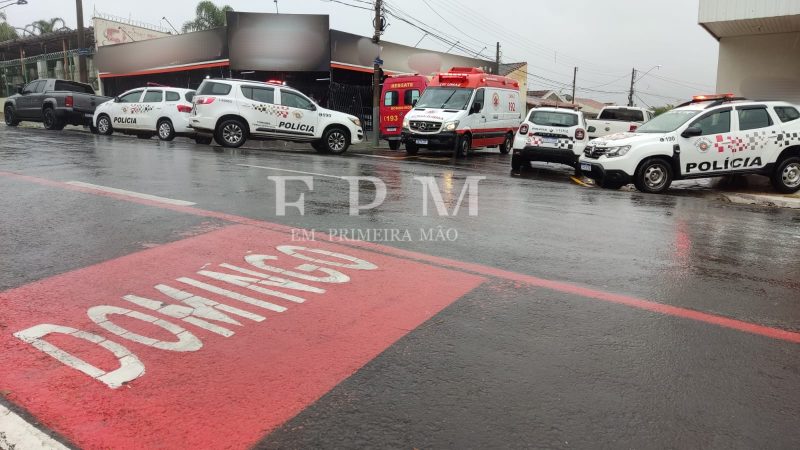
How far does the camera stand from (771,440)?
256cm

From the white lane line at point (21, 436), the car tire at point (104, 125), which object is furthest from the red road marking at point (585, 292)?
the car tire at point (104, 125)

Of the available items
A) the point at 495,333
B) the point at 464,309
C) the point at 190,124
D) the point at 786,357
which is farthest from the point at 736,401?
the point at 190,124

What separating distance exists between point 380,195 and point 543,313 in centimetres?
509

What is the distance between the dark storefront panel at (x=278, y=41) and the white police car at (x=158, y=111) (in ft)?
32.2

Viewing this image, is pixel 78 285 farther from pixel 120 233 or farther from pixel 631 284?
pixel 631 284

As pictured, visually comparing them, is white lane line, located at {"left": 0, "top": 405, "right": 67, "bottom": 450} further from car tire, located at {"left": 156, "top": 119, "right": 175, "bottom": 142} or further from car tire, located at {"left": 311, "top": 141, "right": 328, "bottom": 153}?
car tire, located at {"left": 156, "top": 119, "right": 175, "bottom": 142}

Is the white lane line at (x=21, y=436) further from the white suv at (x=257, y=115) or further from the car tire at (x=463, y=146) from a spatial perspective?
the car tire at (x=463, y=146)

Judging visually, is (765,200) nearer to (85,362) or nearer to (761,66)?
(85,362)

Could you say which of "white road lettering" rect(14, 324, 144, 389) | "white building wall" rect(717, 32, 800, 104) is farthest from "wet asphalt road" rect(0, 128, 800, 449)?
"white building wall" rect(717, 32, 800, 104)

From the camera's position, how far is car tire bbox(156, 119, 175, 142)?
17828 millimetres

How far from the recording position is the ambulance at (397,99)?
71.2 ft

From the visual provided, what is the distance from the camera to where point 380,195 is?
8797mm

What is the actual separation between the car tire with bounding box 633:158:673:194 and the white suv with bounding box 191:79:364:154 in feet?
30.4

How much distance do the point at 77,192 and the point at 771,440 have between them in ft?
26.8
